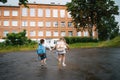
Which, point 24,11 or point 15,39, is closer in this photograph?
point 15,39

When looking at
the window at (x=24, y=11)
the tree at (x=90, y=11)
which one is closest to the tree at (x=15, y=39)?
the tree at (x=90, y=11)

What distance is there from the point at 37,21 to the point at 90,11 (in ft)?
83.9

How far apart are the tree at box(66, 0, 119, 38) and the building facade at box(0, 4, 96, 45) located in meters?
21.0

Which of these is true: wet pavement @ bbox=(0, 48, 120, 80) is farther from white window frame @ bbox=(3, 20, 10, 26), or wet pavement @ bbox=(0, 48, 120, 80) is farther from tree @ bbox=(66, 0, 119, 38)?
white window frame @ bbox=(3, 20, 10, 26)

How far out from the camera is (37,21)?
85.6 meters

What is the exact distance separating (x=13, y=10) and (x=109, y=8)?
1353 inches

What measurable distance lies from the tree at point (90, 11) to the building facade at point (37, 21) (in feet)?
69.0

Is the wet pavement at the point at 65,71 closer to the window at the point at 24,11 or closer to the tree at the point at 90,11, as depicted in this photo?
the tree at the point at 90,11

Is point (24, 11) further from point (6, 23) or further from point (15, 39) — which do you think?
point (15, 39)

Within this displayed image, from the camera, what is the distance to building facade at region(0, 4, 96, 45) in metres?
83.9

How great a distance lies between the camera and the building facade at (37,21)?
8388 centimetres

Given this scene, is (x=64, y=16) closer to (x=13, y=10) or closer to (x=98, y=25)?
(x=13, y=10)

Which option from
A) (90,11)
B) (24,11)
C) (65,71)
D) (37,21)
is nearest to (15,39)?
(90,11)

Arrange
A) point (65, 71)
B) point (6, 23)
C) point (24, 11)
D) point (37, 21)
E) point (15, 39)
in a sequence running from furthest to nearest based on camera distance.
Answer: point (37, 21)
point (24, 11)
point (6, 23)
point (15, 39)
point (65, 71)
